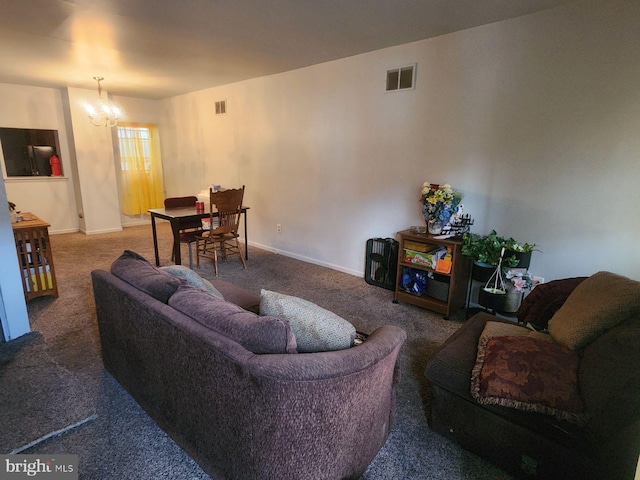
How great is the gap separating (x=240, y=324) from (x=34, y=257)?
3066mm

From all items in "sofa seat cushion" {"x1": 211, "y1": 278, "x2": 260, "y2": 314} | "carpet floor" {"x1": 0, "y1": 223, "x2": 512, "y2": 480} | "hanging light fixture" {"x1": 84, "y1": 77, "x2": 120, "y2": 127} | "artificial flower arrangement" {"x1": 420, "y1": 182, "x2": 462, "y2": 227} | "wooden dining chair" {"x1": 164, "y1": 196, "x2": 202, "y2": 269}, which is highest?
"hanging light fixture" {"x1": 84, "y1": 77, "x2": 120, "y2": 127}

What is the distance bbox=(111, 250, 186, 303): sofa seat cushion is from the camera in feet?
5.10

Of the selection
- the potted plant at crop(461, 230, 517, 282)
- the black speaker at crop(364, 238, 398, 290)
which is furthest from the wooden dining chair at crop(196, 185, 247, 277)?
the potted plant at crop(461, 230, 517, 282)

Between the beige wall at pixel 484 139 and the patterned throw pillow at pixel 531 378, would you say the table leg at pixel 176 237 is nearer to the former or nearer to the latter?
the beige wall at pixel 484 139

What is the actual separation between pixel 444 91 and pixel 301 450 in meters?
3.17

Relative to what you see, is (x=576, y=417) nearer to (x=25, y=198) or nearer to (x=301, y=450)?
(x=301, y=450)

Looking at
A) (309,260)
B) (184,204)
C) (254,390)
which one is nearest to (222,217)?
(184,204)

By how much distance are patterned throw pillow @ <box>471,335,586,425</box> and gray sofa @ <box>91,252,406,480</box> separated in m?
0.42

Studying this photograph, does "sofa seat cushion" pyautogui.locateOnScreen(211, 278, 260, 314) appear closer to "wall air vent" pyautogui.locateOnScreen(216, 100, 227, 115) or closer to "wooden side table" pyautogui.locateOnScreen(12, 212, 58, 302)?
"wooden side table" pyautogui.locateOnScreen(12, 212, 58, 302)

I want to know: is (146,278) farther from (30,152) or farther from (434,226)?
(30,152)

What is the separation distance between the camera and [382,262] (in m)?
3.70

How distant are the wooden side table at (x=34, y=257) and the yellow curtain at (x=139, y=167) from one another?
350cm

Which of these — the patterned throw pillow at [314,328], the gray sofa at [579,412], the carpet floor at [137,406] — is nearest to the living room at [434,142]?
the carpet floor at [137,406]

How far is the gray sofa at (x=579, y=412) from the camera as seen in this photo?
122 cm
